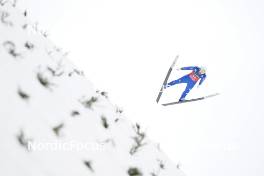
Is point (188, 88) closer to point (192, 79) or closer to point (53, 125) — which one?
point (192, 79)

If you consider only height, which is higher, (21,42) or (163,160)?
(21,42)

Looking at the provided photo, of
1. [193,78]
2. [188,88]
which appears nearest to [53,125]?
[193,78]

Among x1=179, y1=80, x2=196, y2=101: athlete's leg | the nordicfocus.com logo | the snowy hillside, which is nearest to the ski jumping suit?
x1=179, y1=80, x2=196, y2=101: athlete's leg

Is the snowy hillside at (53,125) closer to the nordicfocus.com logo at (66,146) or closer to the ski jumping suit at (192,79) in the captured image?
the nordicfocus.com logo at (66,146)

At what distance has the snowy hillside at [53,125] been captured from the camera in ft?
10.5

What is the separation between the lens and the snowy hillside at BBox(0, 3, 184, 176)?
10.5 feet

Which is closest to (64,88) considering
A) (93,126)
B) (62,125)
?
(93,126)

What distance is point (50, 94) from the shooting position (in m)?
4.27

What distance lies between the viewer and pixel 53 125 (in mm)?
3801

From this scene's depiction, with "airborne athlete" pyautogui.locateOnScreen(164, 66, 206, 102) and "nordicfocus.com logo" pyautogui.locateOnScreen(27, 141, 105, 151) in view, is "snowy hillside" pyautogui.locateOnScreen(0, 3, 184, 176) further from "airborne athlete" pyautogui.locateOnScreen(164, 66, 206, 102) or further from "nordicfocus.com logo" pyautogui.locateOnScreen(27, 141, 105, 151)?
"airborne athlete" pyautogui.locateOnScreen(164, 66, 206, 102)

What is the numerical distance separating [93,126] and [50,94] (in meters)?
0.68

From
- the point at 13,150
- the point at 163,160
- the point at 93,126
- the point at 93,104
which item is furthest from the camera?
the point at 163,160

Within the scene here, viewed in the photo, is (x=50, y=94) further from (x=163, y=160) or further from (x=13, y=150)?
(x=163, y=160)

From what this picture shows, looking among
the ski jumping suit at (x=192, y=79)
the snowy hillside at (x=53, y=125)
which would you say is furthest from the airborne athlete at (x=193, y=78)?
the snowy hillside at (x=53, y=125)
